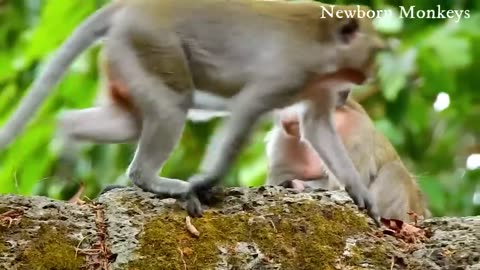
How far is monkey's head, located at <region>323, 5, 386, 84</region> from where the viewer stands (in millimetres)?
3453

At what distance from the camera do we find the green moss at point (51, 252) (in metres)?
2.23

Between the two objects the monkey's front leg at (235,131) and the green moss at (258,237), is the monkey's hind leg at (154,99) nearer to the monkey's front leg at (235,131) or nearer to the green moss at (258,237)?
the monkey's front leg at (235,131)

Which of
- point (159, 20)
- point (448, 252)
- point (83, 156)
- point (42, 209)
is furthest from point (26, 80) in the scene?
point (448, 252)

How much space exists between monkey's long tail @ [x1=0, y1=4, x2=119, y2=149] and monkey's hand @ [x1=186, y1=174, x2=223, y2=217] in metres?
0.67

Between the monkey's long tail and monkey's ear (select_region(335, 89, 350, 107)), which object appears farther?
monkey's ear (select_region(335, 89, 350, 107))

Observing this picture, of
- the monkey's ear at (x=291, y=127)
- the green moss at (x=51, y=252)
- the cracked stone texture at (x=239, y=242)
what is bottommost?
the green moss at (x=51, y=252)

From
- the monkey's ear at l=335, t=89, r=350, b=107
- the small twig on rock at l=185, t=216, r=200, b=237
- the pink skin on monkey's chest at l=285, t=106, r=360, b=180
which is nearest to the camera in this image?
the small twig on rock at l=185, t=216, r=200, b=237

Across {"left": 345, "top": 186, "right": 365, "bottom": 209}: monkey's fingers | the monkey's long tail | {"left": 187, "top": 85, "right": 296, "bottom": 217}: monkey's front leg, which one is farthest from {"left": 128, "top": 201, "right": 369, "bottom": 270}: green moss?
the monkey's long tail

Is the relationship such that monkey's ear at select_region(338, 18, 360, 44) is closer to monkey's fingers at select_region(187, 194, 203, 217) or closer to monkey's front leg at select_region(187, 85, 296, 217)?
monkey's front leg at select_region(187, 85, 296, 217)

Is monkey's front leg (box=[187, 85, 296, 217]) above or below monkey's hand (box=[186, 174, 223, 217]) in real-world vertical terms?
above

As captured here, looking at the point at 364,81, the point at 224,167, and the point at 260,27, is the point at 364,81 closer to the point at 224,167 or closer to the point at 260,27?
the point at 260,27

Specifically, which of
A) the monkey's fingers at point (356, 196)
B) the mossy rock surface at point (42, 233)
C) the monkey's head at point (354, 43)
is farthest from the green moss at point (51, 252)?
the monkey's head at point (354, 43)

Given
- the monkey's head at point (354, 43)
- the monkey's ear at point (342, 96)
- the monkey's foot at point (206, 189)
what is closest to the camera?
the monkey's foot at point (206, 189)

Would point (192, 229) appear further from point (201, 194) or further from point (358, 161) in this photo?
point (358, 161)
